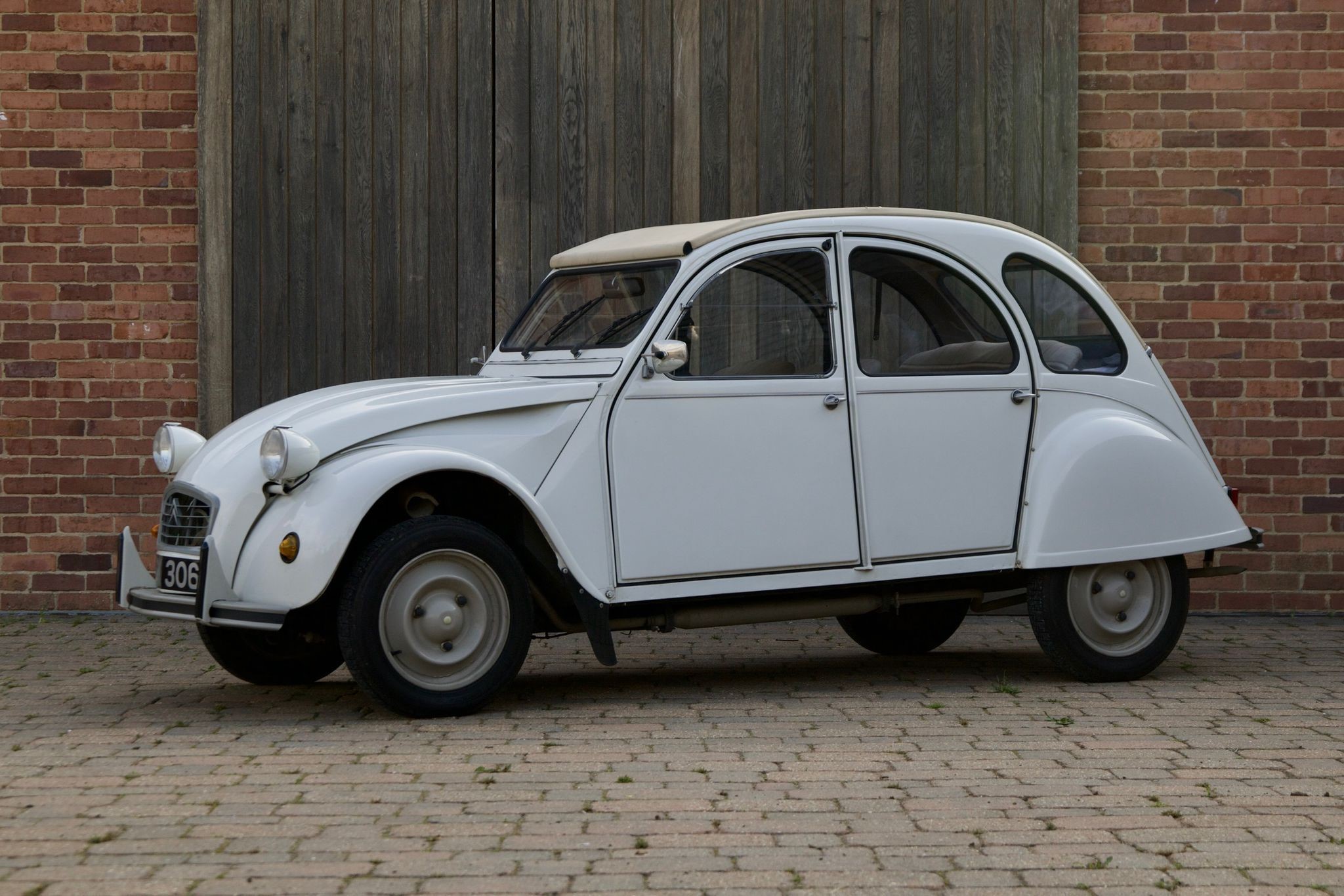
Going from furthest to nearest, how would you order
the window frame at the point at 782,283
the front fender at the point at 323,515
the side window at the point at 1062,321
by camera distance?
the side window at the point at 1062,321 < the window frame at the point at 782,283 < the front fender at the point at 323,515

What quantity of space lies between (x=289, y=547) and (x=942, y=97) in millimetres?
5212

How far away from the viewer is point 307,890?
3.62 m

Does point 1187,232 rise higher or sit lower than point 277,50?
lower

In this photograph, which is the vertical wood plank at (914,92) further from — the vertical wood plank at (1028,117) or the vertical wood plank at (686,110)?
the vertical wood plank at (686,110)

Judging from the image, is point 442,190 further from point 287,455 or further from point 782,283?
point 287,455

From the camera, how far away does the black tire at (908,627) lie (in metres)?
7.52

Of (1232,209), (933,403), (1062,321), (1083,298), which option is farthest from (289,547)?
(1232,209)

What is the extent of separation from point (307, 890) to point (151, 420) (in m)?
5.93

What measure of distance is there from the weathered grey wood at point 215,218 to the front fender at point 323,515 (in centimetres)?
357

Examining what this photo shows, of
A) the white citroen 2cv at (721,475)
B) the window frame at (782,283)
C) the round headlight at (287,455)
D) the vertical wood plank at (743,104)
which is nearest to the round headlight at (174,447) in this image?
the white citroen 2cv at (721,475)

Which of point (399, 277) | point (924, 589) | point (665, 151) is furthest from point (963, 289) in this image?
point (399, 277)

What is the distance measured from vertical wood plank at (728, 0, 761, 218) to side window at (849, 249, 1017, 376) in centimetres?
262

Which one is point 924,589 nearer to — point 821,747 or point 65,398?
point 821,747

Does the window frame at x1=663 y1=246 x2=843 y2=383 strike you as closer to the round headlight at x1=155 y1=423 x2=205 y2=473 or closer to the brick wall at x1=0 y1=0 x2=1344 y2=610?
the round headlight at x1=155 y1=423 x2=205 y2=473
